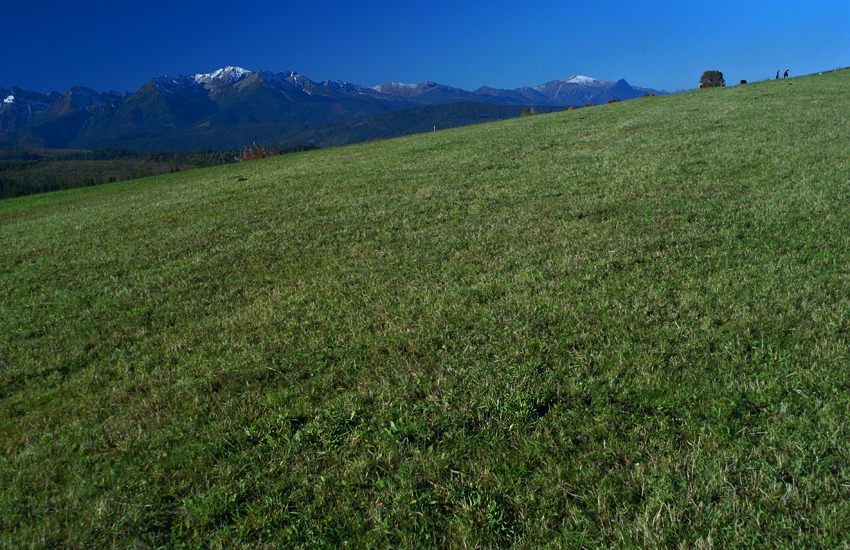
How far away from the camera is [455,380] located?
20.6 ft

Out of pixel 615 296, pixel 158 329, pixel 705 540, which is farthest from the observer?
pixel 158 329

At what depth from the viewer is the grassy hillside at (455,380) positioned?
440 centimetres

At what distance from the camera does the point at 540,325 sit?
7523mm

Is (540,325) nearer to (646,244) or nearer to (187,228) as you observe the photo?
(646,244)

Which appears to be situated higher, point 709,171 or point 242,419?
point 709,171

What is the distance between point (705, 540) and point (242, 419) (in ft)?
15.0

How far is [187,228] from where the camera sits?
16.9 metres

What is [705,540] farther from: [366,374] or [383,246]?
[383,246]

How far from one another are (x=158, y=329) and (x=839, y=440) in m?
9.17

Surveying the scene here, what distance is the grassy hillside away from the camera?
4398mm

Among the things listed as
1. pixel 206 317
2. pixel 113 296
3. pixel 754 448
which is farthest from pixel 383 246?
pixel 754 448

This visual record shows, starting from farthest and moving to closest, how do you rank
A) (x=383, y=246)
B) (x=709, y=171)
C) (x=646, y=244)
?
1. (x=709, y=171)
2. (x=383, y=246)
3. (x=646, y=244)

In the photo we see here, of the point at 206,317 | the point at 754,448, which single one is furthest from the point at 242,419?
the point at 754,448

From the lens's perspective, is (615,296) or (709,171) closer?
(615,296)
